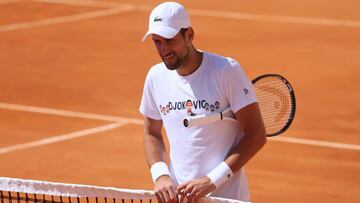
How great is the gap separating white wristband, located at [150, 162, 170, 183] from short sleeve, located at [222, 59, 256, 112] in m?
0.59

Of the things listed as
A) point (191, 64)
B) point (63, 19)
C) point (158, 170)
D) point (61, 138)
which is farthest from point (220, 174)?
point (63, 19)

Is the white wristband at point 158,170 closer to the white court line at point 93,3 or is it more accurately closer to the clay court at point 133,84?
the clay court at point 133,84

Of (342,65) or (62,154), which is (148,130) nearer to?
(62,154)

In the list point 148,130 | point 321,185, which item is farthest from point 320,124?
point 148,130

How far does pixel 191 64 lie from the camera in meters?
6.66

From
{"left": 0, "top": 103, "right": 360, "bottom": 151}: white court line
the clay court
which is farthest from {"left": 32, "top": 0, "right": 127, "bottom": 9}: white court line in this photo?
{"left": 0, "top": 103, "right": 360, "bottom": 151}: white court line

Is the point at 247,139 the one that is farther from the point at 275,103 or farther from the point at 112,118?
the point at 112,118

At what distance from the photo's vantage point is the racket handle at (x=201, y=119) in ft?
21.6

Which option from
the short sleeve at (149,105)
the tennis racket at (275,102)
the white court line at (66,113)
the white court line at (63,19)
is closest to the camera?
the short sleeve at (149,105)

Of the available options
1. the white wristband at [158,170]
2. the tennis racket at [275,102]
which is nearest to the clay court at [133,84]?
the tennis racket at [275,102]

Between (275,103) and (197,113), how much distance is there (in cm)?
95

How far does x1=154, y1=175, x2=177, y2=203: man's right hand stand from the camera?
6.44 m

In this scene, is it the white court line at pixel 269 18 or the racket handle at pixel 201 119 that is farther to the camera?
the white court line at pixel 269 18

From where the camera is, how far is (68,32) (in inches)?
858
